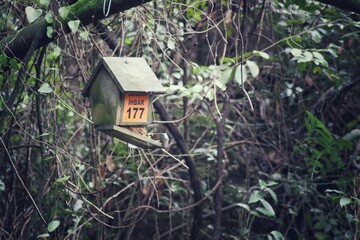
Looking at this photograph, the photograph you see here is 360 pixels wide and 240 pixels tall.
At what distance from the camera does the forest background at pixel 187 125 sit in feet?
9.95

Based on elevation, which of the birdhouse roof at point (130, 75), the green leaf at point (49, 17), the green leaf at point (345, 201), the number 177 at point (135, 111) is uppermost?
the green leaf at point (49, 17)

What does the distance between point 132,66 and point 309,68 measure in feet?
7.62

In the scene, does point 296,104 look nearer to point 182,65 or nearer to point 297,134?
point 297,134

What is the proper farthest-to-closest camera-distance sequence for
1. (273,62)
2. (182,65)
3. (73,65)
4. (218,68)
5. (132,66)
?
(273,62)
(182,65)
(73,65)
(218,68)
(132,66)

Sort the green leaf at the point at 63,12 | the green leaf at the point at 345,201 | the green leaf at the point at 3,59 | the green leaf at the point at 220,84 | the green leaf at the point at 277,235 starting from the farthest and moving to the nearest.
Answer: the green leaf at the point at 277,235 < the green leaf at the point at 345,201 < the green leaf at the point at 220,84 < the green leaf at the point at 3,59 < the green leaf at the point at 63,12

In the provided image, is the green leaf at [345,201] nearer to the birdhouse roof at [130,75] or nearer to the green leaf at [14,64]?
the birdhouse roof at [130,75]

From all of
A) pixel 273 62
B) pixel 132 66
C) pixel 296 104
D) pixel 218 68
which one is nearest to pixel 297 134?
pixel 296 104

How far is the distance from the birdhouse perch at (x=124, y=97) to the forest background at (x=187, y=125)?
304 mm

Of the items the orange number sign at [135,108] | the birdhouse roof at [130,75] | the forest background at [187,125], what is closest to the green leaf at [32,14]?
the forest background at [187,125]

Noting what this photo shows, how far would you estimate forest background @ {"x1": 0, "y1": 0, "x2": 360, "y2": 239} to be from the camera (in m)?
3.03

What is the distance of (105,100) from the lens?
2.36m

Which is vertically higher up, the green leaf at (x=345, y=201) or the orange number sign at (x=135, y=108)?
the orange number sign at (x=135, y=108)

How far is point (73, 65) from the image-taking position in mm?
3412

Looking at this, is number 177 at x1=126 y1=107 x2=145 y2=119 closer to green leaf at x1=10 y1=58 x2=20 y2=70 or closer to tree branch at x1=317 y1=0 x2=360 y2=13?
green leaf at x1=10 y1=58 x2=20 y2=70
